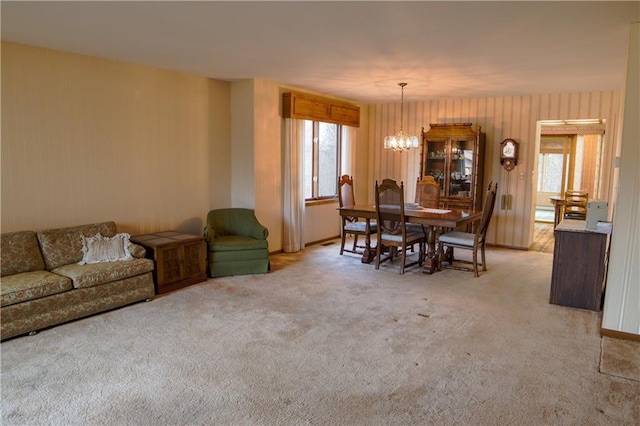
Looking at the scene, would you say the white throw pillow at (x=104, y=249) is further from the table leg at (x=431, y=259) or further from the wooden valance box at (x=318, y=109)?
the table leg at (x=431, y=259)

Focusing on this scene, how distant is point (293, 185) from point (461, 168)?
270cm

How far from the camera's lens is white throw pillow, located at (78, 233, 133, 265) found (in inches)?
159

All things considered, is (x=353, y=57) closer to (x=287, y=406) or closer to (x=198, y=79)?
(x=198, y=79)

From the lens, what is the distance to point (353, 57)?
4.25 m

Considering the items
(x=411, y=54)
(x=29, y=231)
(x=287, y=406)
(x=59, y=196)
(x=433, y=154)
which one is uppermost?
(x=411, y=54)

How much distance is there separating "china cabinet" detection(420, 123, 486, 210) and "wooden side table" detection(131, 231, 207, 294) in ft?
12.9

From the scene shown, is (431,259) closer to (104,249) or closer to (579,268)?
(579,268)

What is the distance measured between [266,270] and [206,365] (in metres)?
2.29

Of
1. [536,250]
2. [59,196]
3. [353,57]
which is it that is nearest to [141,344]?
[59,196]

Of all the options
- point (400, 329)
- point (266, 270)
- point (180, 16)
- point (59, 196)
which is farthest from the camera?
point (266, 270)

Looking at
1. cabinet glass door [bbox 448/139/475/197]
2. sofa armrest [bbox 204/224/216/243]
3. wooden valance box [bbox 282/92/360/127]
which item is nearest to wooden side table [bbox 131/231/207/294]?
sofa armrest [bbox 204/224/216/243]

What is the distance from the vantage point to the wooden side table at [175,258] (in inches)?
171

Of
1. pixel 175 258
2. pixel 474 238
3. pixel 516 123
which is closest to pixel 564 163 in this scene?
pixel 516 123

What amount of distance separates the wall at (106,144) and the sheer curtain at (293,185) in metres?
0.86
